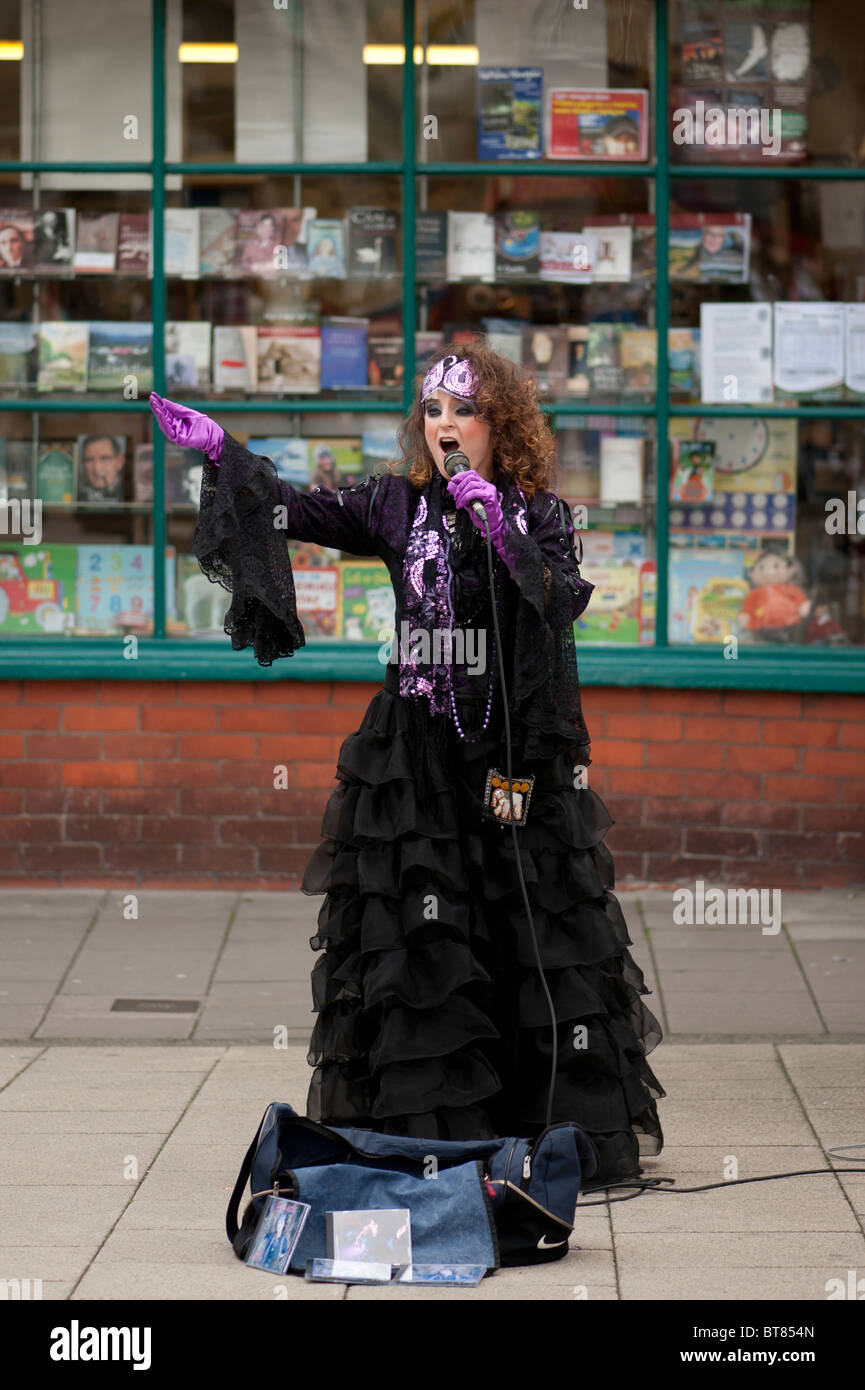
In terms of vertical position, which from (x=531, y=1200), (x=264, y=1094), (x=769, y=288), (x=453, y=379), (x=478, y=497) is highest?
(x=769, y=288)

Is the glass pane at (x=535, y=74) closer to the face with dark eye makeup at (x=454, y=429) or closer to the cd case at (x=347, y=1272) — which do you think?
the face with dark eye makeup at (x=454, y=429)

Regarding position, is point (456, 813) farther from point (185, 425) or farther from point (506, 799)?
point (185, 425)

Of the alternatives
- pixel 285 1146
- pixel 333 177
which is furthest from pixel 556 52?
pixel 285 1146

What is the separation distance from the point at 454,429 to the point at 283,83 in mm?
4047

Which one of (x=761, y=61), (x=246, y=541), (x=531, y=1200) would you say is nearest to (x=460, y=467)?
(x=246, y=541)

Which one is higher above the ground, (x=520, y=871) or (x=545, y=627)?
(x=545, y=627)

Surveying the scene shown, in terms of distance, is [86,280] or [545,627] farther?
[86,280]

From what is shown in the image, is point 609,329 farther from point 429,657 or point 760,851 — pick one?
point 429,657

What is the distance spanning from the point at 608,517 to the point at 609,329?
2.69 feet

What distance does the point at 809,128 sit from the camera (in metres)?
8.24

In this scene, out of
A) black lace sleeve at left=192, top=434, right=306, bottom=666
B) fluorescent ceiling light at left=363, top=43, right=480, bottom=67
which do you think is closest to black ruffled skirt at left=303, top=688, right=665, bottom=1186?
black lace sleeve at left=192, top=434, right=306, bottom=666

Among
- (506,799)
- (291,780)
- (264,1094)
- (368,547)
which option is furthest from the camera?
(291,780)

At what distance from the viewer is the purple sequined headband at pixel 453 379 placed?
488cm

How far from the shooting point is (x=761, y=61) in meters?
8.20
